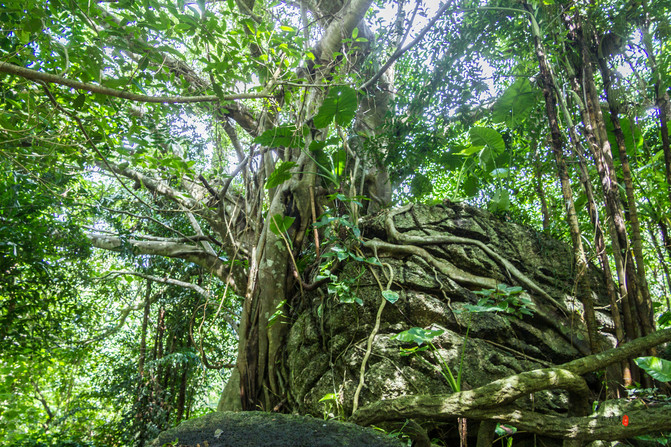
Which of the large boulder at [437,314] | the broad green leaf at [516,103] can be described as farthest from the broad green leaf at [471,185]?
the broad green leaf at [516,103]

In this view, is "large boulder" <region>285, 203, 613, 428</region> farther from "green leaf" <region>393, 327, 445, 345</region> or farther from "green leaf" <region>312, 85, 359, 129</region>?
"green leaf" <region>312, 85, 359, 129</region>

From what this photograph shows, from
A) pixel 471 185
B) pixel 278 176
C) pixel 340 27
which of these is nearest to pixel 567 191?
pixel 471 185

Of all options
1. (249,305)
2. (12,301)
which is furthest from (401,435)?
(12,301)

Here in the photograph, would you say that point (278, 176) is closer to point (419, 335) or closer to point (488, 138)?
point (419, 335)

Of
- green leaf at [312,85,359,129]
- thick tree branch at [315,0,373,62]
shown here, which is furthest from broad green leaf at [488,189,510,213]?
thick tree branch at [315,0,373,62]

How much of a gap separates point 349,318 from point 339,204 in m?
1.44

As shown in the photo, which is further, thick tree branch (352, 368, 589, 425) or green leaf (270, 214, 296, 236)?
green leaf (270, 214, 296, 236)

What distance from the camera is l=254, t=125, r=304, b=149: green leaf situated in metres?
3.18

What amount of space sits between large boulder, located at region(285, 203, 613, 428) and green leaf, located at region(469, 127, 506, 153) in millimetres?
692

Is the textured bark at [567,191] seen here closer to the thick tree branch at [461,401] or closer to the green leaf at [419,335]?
the thick tree branch at [461,401]

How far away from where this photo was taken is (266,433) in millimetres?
1460

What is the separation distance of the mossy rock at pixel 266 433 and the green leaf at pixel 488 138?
275cm

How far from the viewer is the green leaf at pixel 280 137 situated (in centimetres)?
318

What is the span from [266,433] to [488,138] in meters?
→ 3.03
